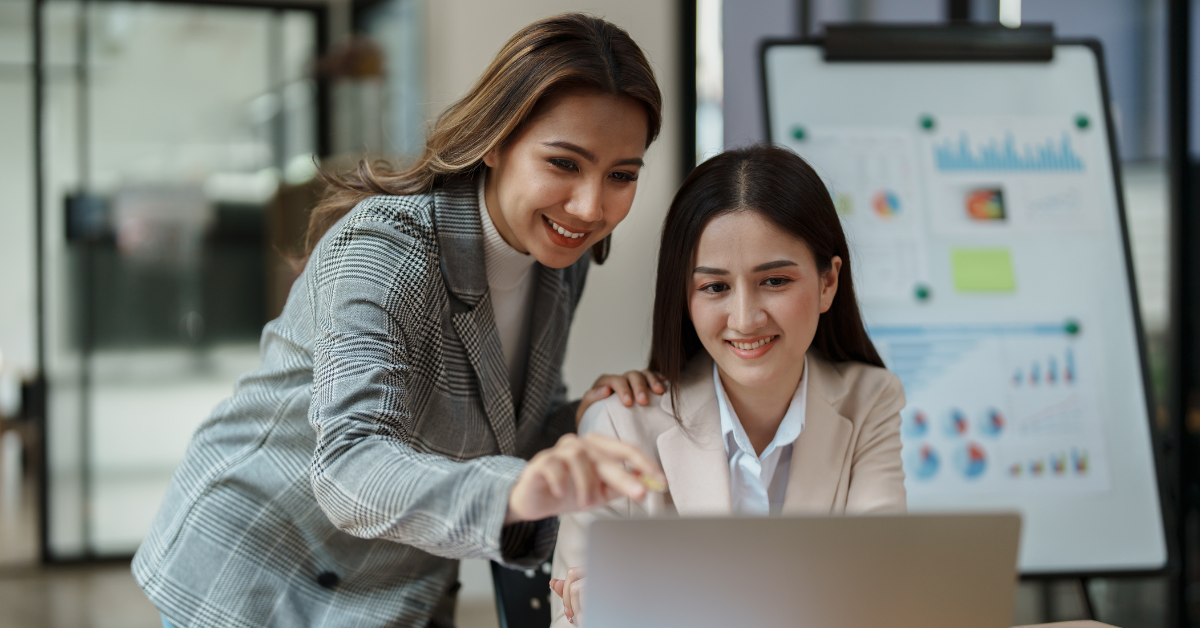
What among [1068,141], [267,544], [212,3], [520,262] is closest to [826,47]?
[1068,141]

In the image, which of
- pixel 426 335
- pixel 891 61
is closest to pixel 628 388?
pixel 426 335

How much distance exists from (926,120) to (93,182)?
390 cm

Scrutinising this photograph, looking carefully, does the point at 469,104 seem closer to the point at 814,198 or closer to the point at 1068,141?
the point at 814,198

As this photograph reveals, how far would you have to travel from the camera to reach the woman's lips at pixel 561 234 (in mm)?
1314

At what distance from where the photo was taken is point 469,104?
1.34m

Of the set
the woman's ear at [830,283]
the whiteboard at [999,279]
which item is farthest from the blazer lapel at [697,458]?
A: the whiteboard at [999,279]

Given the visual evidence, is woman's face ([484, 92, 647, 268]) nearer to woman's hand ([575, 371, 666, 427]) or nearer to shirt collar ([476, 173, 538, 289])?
shirt collar ([476, 173, 538, 289])

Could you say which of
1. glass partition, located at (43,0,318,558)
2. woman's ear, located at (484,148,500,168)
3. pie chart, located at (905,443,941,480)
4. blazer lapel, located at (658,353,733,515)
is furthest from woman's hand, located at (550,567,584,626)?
glass partition, located at (43,0,318,558)

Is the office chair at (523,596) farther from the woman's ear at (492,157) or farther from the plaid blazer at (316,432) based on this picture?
the woman's ear at (492,157)

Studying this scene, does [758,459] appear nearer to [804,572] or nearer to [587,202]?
[587,202]

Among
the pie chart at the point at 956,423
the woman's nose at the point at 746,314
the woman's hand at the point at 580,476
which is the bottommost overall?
the pie chart at the point at 956,423

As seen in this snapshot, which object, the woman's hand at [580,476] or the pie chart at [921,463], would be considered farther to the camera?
the pie chart at [921,463]

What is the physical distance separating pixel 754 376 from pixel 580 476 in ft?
2.12

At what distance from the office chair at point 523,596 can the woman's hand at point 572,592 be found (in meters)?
0.35
